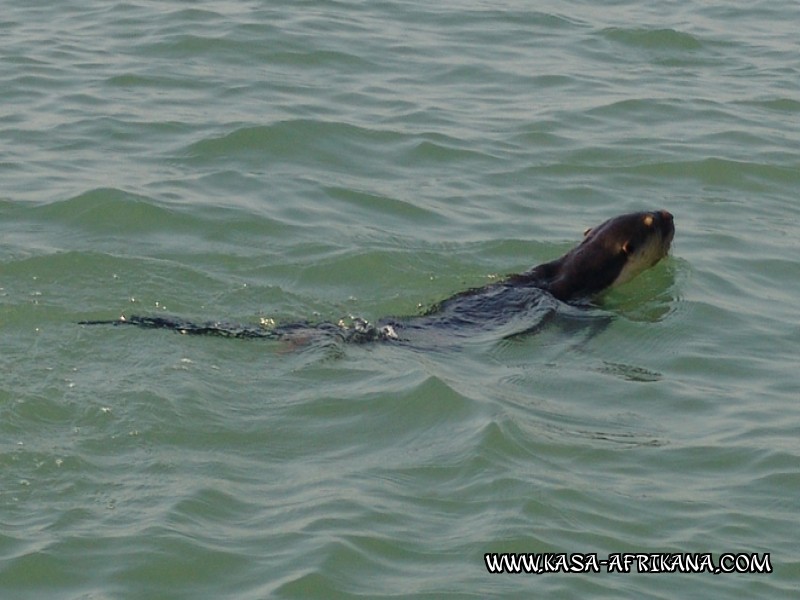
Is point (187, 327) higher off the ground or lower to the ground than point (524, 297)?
higher

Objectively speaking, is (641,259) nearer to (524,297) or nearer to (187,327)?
(524,297)

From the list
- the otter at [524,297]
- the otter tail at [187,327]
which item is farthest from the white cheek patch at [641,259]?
the otter tail at [187,327]

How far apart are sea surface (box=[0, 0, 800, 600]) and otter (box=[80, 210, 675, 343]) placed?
134 millimetres

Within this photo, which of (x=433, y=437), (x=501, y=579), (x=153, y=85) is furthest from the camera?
(x=153, y=85)

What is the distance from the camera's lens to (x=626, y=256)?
354 inches

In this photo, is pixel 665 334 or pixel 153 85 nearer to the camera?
pixel 665 334

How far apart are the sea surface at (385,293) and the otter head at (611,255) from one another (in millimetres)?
163

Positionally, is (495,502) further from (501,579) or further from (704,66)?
(704,66)

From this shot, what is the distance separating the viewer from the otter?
25.6ft

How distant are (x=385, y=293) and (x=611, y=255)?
1.33 metres

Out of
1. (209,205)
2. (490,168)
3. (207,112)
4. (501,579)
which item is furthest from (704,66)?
(501,579)

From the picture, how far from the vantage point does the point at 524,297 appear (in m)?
8.55

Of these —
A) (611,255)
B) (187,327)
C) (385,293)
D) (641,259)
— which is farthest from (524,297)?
(187,327)

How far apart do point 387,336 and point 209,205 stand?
2177 mm
